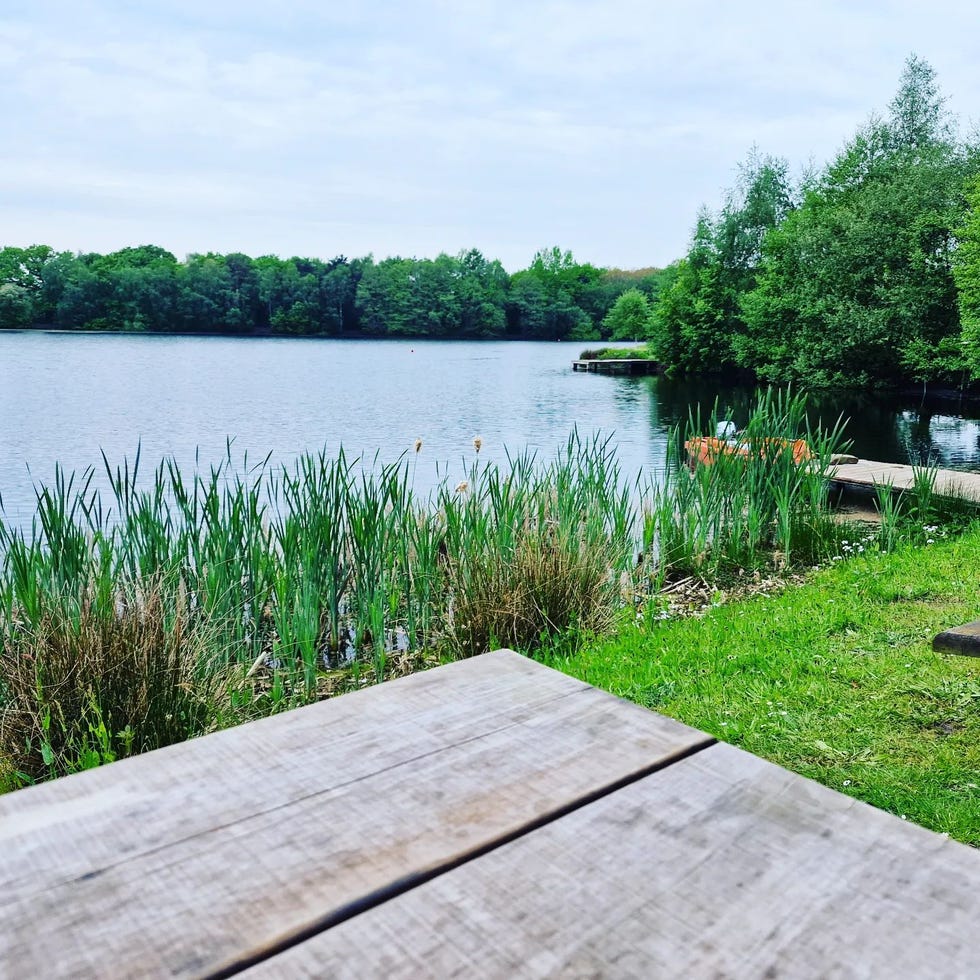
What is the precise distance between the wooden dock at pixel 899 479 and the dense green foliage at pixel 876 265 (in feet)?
44.9

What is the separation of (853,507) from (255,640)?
6.37 meters

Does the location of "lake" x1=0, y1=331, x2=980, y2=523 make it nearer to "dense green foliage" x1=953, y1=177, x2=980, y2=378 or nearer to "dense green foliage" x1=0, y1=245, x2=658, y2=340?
"dense green foliage" x1=953, y1=177, x2=980, y2=378

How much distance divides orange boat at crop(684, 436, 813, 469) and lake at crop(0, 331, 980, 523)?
69 cm

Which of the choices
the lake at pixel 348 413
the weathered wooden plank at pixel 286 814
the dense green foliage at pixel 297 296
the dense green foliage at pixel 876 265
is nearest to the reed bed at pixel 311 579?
the lake at pixel 348 413

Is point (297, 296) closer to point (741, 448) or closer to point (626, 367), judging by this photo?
point (626, 367)

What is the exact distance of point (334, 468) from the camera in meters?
4.52

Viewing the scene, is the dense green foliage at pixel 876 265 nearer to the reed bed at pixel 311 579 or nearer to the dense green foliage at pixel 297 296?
the reed bed at pixel 311 579

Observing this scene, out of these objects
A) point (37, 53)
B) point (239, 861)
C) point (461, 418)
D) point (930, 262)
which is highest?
point (37, 53)

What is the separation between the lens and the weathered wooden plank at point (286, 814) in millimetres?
652

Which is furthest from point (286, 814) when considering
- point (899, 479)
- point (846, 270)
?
point (846, 270)

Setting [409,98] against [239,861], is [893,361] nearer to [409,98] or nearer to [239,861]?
[239,861]

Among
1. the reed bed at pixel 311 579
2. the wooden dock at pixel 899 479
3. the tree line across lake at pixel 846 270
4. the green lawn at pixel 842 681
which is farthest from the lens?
the tree line across lake at pixel 846 270

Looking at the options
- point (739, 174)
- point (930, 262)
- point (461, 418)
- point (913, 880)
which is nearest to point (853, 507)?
point (913, 880)

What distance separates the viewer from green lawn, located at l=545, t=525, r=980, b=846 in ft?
8.68
